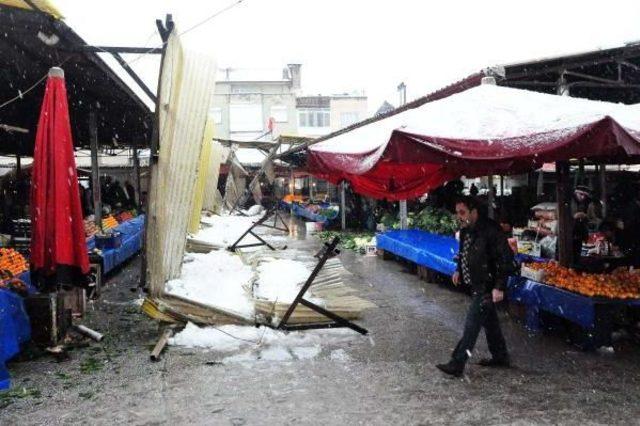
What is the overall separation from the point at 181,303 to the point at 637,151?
553cm

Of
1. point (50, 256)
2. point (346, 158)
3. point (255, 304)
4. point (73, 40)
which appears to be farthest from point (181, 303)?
point (73, 40)

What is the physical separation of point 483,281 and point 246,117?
138ft

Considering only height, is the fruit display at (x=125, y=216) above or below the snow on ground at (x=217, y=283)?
above

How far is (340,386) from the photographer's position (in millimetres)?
5008

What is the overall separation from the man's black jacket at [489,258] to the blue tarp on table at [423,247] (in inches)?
107

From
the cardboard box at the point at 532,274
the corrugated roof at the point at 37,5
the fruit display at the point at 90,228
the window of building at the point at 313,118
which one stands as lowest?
the cardboard box at the point at 532,274

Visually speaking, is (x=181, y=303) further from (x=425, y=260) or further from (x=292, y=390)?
(x=425, y=260)

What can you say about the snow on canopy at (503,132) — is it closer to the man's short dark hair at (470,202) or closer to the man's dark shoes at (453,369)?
the man's short dark hair at (470,202)

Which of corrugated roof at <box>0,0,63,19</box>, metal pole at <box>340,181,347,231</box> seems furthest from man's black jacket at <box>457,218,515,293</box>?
metal pole at <box>340,181,347,231</box>

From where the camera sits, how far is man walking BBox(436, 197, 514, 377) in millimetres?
5164

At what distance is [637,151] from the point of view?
167 inches

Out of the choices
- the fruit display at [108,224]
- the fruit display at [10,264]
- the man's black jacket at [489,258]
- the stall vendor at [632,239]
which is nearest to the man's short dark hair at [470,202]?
the man's black jacket at [489,258]

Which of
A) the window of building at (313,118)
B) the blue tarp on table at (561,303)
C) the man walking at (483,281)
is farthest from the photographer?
the window of building at (313,118)

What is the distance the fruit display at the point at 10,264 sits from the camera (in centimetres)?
646
